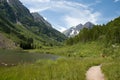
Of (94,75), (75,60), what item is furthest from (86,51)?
(94,75)

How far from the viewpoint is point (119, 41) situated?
113 metres

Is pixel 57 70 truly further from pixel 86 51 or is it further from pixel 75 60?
pixel 86 51

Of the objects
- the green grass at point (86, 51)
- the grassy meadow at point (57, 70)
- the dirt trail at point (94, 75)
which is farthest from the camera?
the green grass at point (86, 51)

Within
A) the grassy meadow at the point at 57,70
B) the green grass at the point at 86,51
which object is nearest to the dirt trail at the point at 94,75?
the grassy meadow at the point at 57,70

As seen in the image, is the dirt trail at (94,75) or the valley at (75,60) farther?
the dirt trail at (94,75)

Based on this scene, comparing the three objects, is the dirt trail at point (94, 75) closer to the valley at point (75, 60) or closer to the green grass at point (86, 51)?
the valley at point (75, 60)

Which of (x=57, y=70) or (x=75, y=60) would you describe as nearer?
(x=57, y=70)

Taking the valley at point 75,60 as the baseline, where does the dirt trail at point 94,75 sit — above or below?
below

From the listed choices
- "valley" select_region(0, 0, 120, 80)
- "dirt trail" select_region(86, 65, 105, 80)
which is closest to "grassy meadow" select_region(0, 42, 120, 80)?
"valley" select_region(0, 0, 120, 80)

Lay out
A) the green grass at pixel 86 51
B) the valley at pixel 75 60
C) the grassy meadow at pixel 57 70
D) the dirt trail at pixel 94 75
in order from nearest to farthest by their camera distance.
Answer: the grassy meadow at pixel 57 70 < the valley at pixel 75 60 < the dirt trail at pixel 94 75 < the green grass at pixel 86 51

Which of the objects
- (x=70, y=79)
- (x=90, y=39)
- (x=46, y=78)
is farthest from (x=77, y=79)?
(x=90, y=39)

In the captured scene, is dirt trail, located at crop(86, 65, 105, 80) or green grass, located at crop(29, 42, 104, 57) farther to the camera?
green grass, located at crop(29, 42, 104, 57)

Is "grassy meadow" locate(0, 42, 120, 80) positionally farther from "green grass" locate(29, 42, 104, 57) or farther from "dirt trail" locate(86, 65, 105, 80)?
"green grass" locate(29, 42, 104, 57)

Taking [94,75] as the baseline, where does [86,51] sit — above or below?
above
